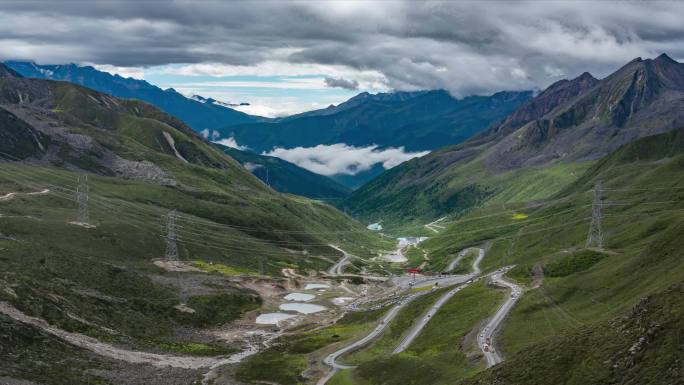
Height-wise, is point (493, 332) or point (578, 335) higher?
point (578, 335)

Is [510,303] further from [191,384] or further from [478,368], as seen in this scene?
[191,384]

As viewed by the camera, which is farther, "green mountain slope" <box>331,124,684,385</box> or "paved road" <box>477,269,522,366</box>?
"paved road" <box>477,269,522,366</box>

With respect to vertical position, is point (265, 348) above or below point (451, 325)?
below

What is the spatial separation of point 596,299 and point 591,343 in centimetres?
6091

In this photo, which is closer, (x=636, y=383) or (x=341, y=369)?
(x=636, y=383)

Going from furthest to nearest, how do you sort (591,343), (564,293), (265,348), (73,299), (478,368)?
1. (265,348)
2. (73,299)
3. (564,293)
4. (478,368)
5. (591,343)

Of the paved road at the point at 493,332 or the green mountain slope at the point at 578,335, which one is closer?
the green mountain slope at the point at 578,335

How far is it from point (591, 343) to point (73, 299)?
14175 centimetres

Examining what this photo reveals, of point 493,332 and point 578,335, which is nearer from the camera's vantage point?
point 578,335

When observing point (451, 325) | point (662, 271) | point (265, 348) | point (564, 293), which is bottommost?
point (265, 348)

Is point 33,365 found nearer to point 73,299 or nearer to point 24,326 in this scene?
point 24,326

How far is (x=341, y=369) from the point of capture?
166m

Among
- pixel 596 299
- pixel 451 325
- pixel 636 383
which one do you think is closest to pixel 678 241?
pixel 596 299

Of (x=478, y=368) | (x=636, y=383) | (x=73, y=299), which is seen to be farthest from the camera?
(x=73, y=299)
